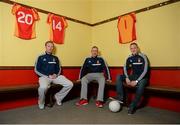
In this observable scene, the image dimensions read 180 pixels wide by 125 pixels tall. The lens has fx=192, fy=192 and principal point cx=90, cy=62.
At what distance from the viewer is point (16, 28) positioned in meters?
3.67

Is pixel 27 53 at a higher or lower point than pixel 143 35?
lower

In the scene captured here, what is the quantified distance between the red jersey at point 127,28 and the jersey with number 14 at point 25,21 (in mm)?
Answer: 1864

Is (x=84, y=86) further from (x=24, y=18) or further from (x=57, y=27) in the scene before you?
(x=24, y=18)

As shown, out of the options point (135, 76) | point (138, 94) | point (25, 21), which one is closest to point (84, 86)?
point (135, 76)

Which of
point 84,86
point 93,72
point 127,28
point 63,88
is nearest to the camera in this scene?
point 63,88

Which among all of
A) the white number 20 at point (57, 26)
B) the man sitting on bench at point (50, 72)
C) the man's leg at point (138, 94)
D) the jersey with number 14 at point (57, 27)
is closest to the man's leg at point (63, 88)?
the man sitting on bench at point (50, 72)

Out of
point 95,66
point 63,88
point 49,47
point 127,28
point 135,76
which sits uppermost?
point 127,28

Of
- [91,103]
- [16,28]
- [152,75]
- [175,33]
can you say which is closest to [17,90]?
[16,28]

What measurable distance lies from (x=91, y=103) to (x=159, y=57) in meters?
1.68

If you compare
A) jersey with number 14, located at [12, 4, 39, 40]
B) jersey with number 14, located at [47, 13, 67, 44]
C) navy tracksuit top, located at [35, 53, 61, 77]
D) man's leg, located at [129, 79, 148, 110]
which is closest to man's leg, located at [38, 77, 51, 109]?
navy tracksuit top, located at [35, 53, 61, 77]

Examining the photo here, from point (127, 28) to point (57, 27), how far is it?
1571 mm

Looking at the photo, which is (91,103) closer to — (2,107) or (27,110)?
(27,110)

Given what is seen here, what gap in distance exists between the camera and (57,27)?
14.3 feet

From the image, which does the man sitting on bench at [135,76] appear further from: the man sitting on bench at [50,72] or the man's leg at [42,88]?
the man's leg at [42,88]
